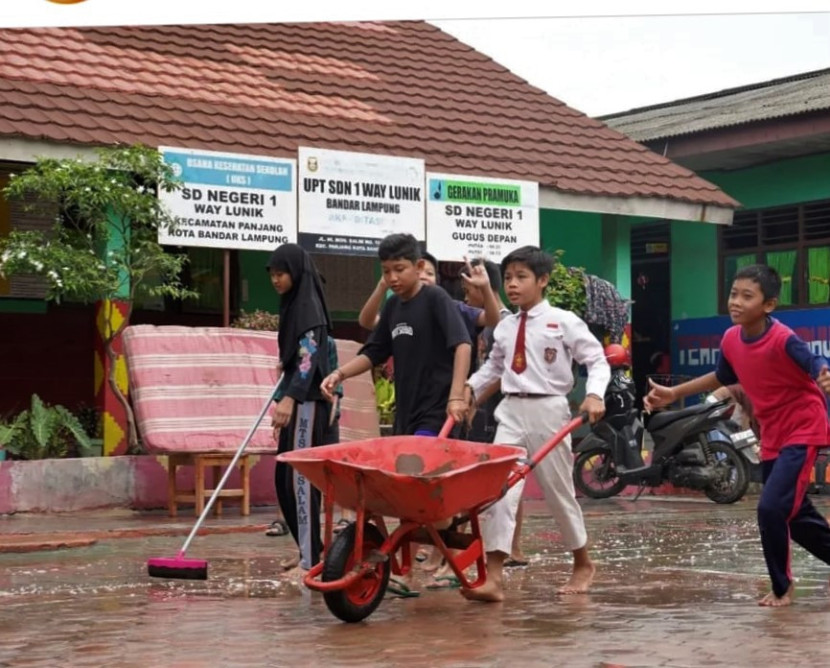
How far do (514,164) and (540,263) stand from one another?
32.7ft

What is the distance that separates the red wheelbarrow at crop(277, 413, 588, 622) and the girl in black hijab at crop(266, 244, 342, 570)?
0.83 m

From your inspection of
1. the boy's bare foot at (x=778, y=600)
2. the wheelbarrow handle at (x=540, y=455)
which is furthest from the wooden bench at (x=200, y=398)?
the boy's bare foot at (x=778, y=600)

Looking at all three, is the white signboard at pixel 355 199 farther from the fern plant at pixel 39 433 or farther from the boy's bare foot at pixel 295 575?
the boy's bare foot at pixel 295 575

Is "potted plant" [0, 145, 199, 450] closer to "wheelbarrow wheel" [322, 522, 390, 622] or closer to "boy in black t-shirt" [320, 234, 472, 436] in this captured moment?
"boy in black t-shirt" [320, 234, 472, 436]

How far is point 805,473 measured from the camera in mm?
7590

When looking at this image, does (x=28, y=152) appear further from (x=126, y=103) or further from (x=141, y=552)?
(x=141, y=552)

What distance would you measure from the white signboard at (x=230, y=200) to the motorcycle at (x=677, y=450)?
359 cm

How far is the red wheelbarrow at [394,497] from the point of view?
6969 millimetres

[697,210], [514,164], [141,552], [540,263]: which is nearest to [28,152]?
[141,552]

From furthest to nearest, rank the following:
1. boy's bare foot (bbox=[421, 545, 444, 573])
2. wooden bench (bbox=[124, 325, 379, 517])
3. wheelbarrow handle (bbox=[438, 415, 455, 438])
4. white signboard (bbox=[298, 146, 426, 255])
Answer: white signboard (bbox=[298, 146, 426, 255]) → wooden bench (bbox=[124, 325, 379, 517]) → boy's bare foot (bbox=[421, 545, 444, 573]) → wheelbarrow handle (bbox=[438, 415, 455, 438])

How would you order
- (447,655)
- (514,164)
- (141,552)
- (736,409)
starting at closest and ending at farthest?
1. (447,655)
2. (141,552)
3. (736,409)
4. (514,164)

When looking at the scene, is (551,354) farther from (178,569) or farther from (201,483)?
(201,483)

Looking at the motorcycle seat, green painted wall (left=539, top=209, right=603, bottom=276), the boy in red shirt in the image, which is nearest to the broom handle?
the boy in red shirt

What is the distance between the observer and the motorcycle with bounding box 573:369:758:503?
15328 millimetres
